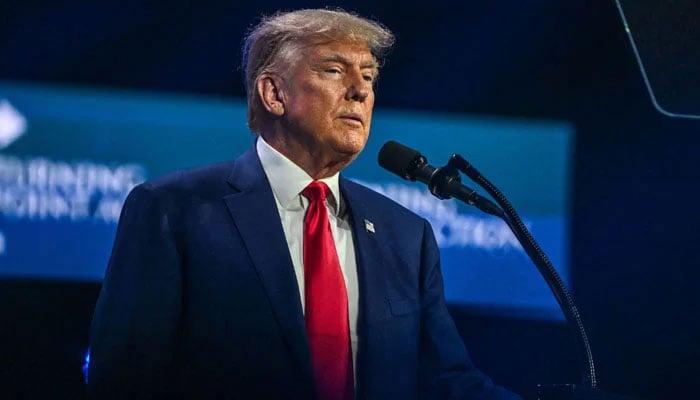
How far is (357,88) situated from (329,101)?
0.07 m

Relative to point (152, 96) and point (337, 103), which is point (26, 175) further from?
point (337, 103)

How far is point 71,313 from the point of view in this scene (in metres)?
3.04

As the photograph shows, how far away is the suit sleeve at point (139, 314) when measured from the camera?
1949mm

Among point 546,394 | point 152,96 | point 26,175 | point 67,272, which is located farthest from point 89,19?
point 546,394

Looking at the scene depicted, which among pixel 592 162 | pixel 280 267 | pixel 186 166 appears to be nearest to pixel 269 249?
pixel 280 267

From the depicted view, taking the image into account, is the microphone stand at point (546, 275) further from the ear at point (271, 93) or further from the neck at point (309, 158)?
the ear at point (271, 93)

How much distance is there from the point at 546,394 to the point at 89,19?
2.05 metres

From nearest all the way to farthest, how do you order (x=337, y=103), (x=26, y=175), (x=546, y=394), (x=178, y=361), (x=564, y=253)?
(x=546, y=394) → (x=178, y=361) → (x=337, y=103) → (x=26, y=175) → (x=564, y=253)

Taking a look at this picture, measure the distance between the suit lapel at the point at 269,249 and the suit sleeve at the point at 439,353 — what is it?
A: 0.38m

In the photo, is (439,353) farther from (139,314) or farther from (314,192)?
(139,314)

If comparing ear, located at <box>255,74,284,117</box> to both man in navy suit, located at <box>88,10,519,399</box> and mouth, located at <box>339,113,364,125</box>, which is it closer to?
man in navy suit, located at <box>88,10,519,399</box>

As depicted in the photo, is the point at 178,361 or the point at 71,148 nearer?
the point at 178,361

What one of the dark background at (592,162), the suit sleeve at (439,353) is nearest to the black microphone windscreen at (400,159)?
the suit sleeve at (439,353)

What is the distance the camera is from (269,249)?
2.09m
